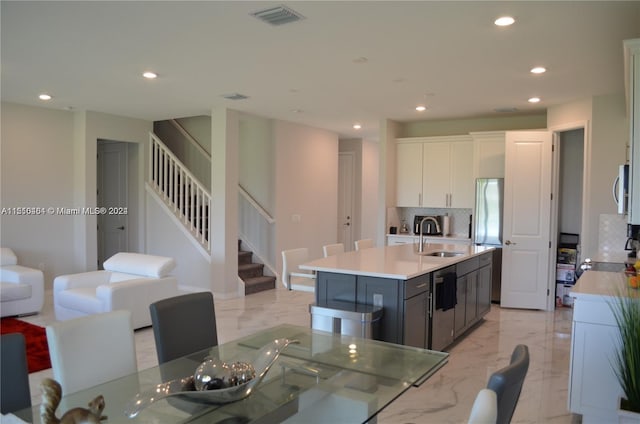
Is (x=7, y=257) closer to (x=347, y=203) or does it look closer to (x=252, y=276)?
(x=252, y=276)

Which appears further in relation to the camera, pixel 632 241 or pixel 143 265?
pixel 143 265

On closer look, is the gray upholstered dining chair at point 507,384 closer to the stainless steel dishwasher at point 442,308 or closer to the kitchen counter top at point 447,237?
the stainless steel dishwasher at point 442,308

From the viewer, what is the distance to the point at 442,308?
4418 millimetres

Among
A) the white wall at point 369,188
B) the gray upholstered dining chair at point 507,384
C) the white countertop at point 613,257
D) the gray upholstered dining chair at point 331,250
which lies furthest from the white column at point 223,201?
the gray upholstered dining chair at point 507,384

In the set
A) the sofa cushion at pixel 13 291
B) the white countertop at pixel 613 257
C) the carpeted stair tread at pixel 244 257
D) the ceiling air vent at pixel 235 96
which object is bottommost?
the sofa cushion at pixel 13 291

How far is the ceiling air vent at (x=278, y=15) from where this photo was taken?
3.25 meters

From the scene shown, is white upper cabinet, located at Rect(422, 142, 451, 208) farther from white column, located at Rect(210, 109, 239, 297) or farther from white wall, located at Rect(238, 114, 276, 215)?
white column, located at Rect(210, 109, 239, 297)

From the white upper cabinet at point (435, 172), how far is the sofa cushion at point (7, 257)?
224 inches

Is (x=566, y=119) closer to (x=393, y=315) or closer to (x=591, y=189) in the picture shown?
(x=591, y=189)

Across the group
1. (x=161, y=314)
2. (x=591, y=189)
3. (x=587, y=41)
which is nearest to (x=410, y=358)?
(x=161, y=314)

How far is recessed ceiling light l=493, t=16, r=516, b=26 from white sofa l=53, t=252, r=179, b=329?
13.7ft

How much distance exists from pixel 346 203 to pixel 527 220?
4.70m

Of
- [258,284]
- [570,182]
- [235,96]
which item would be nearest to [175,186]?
[258,284]

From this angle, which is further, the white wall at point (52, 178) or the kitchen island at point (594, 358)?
the white wall at point (52, 178)
